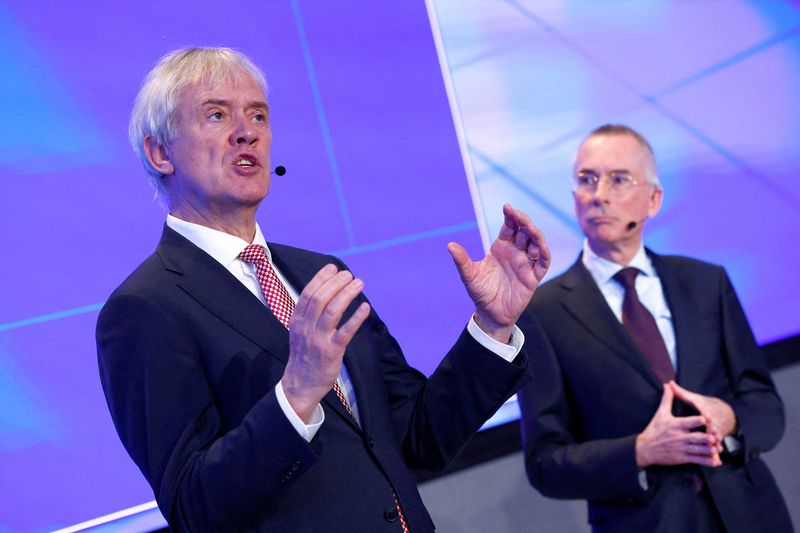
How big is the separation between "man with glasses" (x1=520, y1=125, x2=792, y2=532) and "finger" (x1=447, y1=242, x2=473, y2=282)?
1.05 meters

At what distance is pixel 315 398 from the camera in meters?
1.45

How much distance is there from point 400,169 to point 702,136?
1499 mm

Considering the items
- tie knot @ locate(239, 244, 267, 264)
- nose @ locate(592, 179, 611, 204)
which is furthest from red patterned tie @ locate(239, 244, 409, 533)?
nose @ locate(592, 179, 611, 204)

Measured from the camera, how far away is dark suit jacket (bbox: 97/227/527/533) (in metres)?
1.48

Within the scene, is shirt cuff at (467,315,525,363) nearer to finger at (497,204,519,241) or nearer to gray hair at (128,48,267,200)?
finger at (497,204,519,241)

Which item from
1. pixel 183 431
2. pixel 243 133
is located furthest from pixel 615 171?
pixel 183 431

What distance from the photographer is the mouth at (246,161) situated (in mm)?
1810

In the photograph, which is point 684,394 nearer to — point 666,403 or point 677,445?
point 666,403

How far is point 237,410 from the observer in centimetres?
164

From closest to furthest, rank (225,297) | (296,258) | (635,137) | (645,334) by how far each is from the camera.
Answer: (225,297)
(296,258)
(645,334)
(635,137)

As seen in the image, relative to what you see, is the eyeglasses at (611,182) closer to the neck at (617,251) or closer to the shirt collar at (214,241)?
the neck at (617,251)

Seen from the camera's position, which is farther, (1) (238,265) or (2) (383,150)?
(2) (383,150)

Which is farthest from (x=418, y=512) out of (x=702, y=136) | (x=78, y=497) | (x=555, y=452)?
(x=702, y=136)

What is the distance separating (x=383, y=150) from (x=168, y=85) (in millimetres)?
1421
